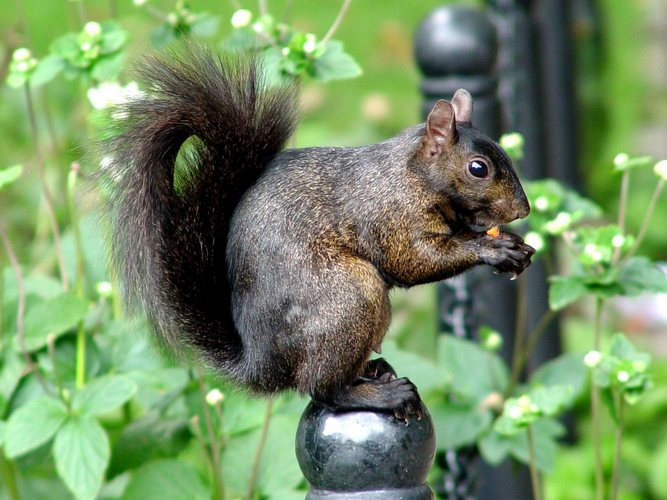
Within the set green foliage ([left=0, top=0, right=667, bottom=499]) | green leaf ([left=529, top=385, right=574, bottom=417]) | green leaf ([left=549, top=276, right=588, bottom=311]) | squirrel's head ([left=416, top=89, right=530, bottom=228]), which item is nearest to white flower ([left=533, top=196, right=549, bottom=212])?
green foliage ([left=0, top=0, right=667, bottom=499])

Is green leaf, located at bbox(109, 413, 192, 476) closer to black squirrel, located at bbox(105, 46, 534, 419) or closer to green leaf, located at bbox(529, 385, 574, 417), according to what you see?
black squirrel, located at bbox(105, 46, 534, 419)

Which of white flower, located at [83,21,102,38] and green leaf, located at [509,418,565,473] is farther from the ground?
white flower, located at [83,21,102,38]

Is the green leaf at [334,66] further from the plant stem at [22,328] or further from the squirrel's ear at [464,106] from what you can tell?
the plant stem at [22,328]

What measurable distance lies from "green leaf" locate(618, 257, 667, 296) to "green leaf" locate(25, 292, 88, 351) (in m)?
0.70

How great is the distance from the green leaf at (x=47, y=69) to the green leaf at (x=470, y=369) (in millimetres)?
684

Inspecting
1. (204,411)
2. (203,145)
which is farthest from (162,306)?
(204,411)

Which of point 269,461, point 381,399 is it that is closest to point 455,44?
point 269,461

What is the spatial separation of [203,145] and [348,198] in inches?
6.5

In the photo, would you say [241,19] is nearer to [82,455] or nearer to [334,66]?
[334,66]

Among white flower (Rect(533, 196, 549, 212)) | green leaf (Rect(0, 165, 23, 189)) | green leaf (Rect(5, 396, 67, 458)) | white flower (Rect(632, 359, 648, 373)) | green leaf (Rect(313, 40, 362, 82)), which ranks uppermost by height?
green leaf (Rect(313, 40, 362, 82))

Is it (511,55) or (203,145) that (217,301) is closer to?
(203,145)

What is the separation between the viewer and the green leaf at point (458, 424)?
1571 millimetres

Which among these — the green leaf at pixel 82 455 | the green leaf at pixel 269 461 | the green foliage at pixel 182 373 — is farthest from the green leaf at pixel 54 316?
the green leaf at pixel 269 461

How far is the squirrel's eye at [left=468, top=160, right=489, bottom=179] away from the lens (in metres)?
1.08
